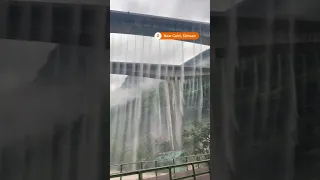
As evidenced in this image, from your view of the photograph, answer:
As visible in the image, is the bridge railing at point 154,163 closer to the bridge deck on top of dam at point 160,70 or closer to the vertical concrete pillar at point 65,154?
the vertical concrete pillar at point 65,154

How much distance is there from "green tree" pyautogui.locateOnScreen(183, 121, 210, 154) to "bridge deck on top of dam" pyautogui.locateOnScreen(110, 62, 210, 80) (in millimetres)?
286

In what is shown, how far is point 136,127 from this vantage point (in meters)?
1.55

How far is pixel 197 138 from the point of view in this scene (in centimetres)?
151

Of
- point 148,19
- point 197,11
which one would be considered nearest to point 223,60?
point 197,11

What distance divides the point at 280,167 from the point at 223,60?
556 millimetres

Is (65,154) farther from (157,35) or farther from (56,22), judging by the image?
(157,35)

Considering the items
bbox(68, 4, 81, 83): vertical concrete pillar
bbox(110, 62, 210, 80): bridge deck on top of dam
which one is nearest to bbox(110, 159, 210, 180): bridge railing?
bbox(110, 62, 210, 80): bridge deck on top of dam

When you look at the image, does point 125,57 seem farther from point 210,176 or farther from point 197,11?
point 210,176

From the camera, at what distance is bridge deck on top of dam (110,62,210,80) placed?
1.53 m

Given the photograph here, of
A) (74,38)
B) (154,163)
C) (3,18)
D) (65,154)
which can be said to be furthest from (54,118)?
(154,163)

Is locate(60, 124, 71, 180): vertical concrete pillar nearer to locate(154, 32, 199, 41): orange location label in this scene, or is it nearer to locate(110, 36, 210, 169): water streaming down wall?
locate(110, 36, 210, 169): water streaming down wall

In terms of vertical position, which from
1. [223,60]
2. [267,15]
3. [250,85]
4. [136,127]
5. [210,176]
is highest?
[267,15]

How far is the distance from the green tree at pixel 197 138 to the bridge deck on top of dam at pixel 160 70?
286mm

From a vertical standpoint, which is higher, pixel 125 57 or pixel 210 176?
pixel 125 57
